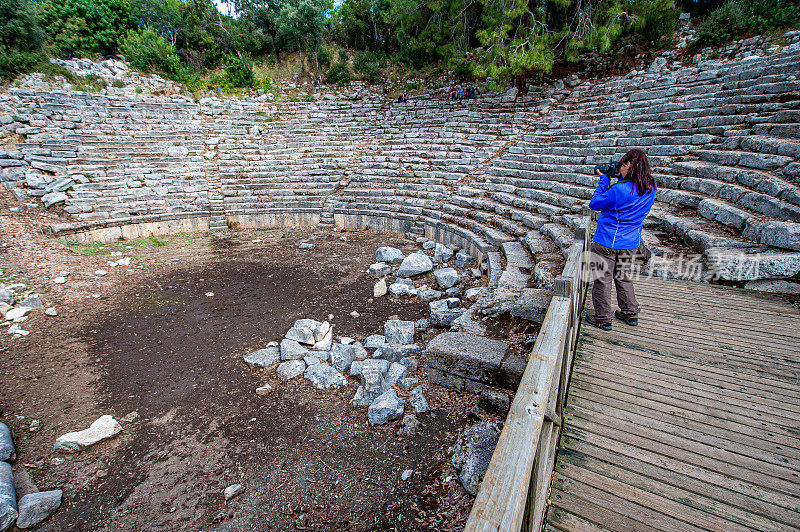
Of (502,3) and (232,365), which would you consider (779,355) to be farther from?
(502,3)

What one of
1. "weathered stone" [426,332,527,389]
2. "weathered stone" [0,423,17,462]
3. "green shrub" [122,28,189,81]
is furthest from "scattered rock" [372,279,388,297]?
"green shrub" [122,28,189,81]

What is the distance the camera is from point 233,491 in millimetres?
3238

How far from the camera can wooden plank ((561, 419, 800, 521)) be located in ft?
6.32

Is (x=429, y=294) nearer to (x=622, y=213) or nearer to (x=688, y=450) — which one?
(x=622, y=213)

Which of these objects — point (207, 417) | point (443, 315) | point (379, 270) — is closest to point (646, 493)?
point (443, 315)

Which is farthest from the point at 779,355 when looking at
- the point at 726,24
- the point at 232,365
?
the point at 726,24

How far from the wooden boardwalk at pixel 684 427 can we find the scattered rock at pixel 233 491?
2.67 metres

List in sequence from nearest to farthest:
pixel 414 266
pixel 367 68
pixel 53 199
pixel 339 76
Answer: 1. pixel 414 266
2. pixel 53 199
3. pixel 339 76
4. pixel 367 68

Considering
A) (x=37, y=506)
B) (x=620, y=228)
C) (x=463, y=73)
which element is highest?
(x=463, y=73)

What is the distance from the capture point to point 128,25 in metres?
20.0

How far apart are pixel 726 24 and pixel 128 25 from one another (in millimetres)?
27537

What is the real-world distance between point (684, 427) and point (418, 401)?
2.32m

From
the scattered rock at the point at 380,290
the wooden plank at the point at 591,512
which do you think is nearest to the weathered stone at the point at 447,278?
the scattered rock at the point at 380,290

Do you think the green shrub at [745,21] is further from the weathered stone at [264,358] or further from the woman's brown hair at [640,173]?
the weathered stone at [264,358]
